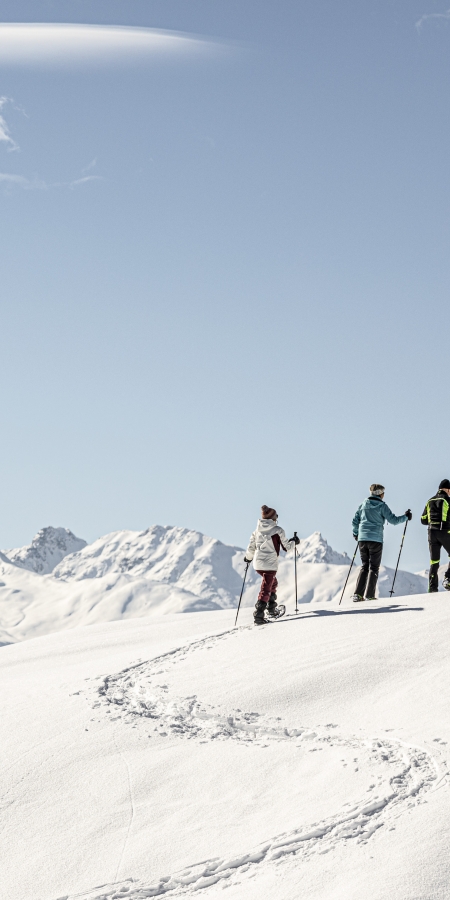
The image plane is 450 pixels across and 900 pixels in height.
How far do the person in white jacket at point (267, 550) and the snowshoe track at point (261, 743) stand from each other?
347 centimetres

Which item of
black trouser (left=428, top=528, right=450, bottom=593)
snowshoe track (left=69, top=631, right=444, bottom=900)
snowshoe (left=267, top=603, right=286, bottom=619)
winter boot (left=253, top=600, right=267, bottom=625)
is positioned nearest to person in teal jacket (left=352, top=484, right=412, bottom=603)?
black trouser (left=428, top=528, right=450, bottom=593)

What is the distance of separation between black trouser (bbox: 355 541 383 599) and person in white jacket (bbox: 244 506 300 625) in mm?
1622

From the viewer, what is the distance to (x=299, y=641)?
39.2ft

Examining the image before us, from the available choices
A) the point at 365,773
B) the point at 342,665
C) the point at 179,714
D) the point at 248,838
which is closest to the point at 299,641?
the point at 342,665

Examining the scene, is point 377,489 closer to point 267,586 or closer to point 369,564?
point 369,564

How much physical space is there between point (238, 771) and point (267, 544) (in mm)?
6905

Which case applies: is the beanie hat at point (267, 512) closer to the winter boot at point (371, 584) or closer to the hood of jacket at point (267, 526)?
the hood of jacket at point (267, 526)

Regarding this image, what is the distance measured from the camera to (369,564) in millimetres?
15555

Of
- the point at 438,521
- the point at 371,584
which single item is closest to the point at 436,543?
the point at 438,521

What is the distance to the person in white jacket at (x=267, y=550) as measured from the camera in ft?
46.6

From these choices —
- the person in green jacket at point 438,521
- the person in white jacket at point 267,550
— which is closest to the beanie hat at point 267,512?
the person in white jacket at point 267,550

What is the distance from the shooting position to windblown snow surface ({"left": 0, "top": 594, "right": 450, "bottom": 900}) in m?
5.81

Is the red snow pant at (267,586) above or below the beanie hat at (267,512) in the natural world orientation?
below

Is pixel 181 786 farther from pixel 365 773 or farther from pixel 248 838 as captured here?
pixel 365 773
